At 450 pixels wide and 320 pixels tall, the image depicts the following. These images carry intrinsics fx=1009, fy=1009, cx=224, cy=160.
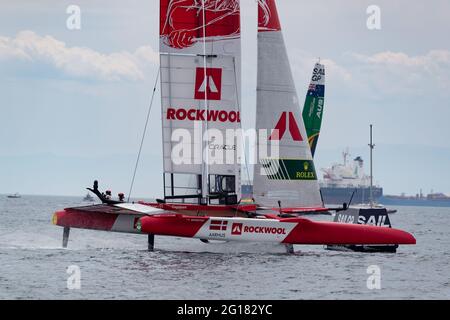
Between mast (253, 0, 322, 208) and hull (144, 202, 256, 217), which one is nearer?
hull (144, 202, 256, 217)

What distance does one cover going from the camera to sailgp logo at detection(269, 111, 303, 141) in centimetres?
2739

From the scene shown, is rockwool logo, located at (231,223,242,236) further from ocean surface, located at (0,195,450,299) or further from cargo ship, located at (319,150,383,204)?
cargo ship, located at (319,150,383,204)

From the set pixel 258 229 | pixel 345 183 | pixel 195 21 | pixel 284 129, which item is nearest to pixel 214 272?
pixel 258 229

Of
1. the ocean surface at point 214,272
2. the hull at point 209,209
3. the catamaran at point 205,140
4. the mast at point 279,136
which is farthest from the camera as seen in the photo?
the mast at point 279,136

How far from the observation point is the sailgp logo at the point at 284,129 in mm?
27391

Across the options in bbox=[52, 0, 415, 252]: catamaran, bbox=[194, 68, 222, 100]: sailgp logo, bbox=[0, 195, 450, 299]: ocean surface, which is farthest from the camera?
bbox=[194, 68, 222, 100]: sailgp logo

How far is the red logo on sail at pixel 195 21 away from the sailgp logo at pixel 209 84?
2.74ft

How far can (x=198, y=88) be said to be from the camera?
26.2 meters

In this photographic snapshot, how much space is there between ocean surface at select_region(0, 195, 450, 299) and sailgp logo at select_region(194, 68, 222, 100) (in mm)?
4084

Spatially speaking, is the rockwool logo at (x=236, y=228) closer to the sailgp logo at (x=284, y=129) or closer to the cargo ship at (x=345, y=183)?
the sailgp logo at (x=284, y=129)

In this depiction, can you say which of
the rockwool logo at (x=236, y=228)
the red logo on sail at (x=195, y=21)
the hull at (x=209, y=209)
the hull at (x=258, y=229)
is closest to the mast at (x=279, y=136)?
the hull at (x=209, y=209)

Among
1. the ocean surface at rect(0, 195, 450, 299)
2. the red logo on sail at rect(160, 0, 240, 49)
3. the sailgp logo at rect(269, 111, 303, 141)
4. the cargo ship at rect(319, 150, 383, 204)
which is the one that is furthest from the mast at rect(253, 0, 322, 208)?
the cargo ship at rect(319, 150, 383, 204)

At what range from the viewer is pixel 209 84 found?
26281 mm

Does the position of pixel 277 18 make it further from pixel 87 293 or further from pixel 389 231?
pixel 87 293
